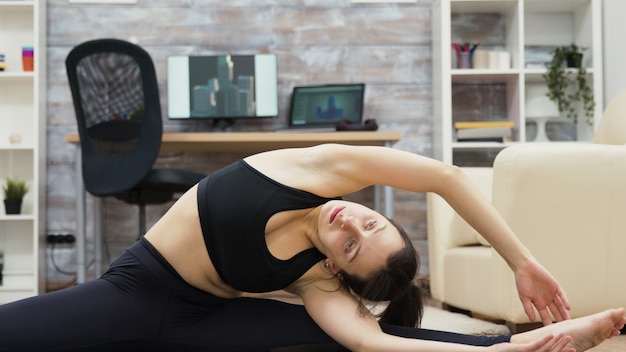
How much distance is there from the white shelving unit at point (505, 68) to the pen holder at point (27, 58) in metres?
2.24

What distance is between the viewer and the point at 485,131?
4.38 metres

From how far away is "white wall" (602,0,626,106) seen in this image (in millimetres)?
4125

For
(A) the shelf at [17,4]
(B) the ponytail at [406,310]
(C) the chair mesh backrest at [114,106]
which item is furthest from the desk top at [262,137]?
(B) the ponytail at [406,310]

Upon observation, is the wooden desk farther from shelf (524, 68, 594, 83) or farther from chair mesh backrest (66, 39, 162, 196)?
shelf (524, 68, 594, 83)

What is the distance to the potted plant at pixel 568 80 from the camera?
4371 millimetres

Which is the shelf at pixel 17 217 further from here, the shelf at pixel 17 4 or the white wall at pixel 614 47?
the white wall at pixel 614 47

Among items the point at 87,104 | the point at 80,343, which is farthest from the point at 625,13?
the point at 80,343

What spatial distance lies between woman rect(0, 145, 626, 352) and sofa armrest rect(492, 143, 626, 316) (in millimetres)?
738

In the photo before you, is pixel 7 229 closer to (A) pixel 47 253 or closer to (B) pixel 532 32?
(A) pixel 47 253

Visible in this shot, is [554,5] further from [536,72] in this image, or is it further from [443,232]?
[443,232]

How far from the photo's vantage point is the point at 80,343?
1729 millimetres

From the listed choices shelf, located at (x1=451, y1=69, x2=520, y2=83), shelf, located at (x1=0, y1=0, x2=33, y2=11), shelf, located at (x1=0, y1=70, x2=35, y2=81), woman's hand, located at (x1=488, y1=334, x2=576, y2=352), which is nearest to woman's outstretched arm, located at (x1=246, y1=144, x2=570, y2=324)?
woman's hand, located at (x1=488, y1=334, x2=576, y2=352)

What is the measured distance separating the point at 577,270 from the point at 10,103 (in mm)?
3428

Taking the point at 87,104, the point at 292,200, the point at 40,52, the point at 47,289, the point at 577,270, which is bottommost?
the point at 47,289
